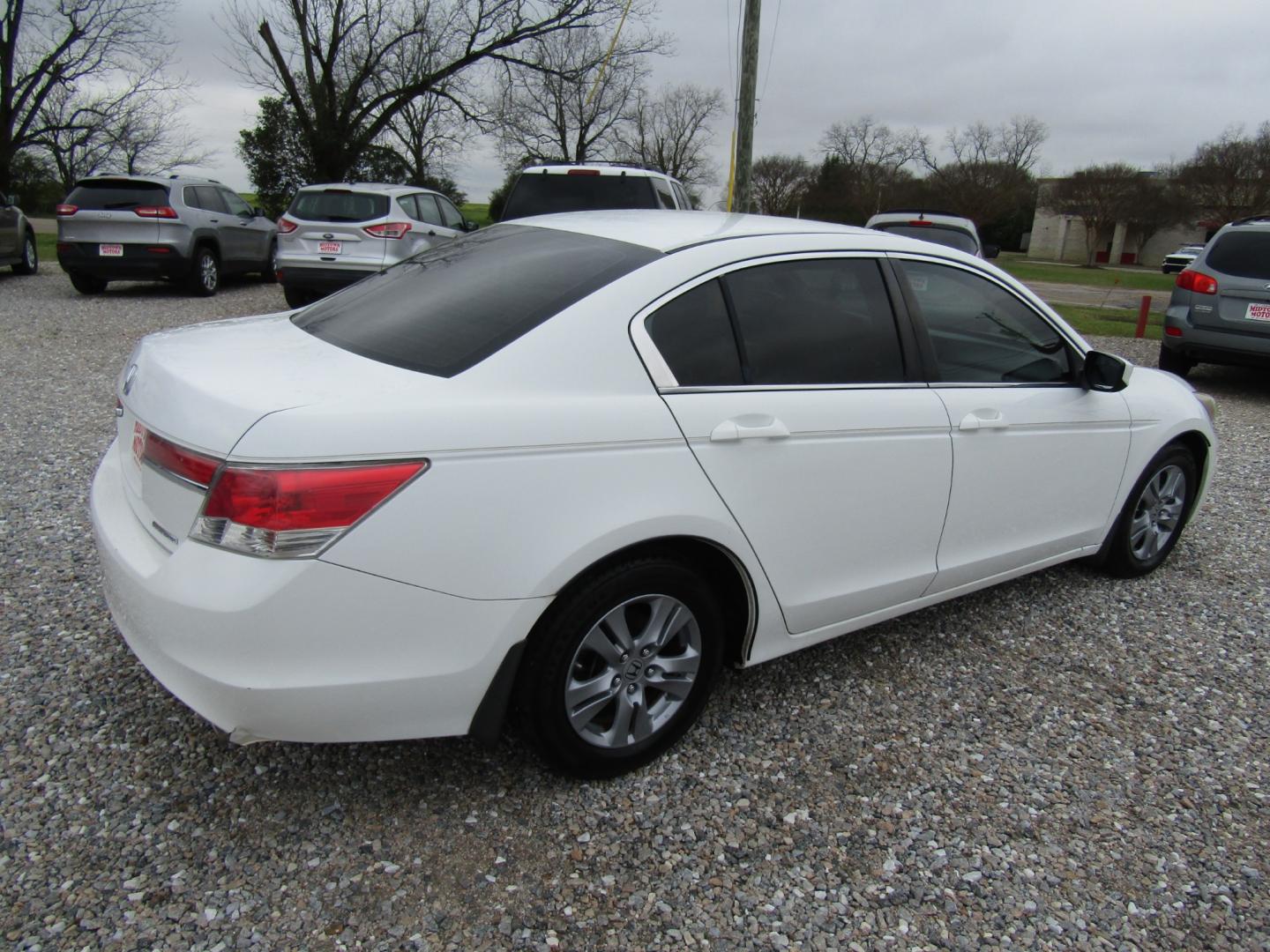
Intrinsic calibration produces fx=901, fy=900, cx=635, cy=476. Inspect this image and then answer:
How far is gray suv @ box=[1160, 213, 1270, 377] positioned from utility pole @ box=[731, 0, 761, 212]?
637cm

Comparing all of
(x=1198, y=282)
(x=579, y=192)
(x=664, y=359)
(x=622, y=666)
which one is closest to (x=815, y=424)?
(x=664, y=359)

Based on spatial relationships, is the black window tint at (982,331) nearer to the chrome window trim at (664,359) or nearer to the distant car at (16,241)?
the chrome window trim at (664,359)

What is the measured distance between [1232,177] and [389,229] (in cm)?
3972

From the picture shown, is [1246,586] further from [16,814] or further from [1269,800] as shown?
[16,814]

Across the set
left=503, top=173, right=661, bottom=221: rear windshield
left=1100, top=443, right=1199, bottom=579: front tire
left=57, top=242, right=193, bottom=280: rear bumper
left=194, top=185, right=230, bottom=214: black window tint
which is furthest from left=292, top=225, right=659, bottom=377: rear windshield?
left=194, top=185, right=230, bottom=214: black window tint

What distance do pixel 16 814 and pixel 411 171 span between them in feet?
105

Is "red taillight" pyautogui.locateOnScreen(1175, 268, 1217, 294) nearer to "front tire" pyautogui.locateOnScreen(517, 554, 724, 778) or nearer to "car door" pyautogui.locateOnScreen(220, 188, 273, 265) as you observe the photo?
"front tire" pyautogui.locateOnScreen(517, 554, 724, 778)

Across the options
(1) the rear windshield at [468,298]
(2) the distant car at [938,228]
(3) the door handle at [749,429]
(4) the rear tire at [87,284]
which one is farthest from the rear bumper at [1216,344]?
(4) the rear tire at [87,284]

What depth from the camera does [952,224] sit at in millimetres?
10789

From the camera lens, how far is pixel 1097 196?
52.1m

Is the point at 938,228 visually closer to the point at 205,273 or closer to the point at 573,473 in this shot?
the point at 573,473

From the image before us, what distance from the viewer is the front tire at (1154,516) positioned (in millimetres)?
4098

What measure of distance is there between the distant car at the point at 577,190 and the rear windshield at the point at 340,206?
2357mm

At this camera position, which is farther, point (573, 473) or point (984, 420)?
point (984, 420)
